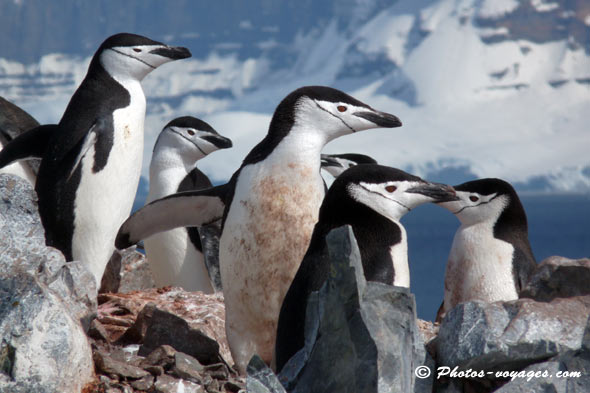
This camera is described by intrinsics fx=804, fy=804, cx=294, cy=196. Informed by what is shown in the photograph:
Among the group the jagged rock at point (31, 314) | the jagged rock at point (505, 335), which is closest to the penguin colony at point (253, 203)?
the jagged rock at point (505, 335)

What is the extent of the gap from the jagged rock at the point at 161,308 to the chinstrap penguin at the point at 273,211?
1.12 ft

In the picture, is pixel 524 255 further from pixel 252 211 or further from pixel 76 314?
pixel 76 314

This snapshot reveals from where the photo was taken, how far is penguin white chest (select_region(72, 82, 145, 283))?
20.6 feet

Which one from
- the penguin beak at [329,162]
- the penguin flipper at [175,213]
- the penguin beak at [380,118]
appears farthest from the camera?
the penguin beak at [329,162]

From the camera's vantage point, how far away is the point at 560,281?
14.9 feet

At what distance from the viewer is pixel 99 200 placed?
6.33 m

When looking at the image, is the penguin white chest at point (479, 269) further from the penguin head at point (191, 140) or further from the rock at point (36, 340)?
the rock at point (36, 340)

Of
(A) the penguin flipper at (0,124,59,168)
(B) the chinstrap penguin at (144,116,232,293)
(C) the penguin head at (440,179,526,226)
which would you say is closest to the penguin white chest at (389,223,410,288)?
(C) the penguin head at (440,179,526,226)

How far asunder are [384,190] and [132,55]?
328 centimetres

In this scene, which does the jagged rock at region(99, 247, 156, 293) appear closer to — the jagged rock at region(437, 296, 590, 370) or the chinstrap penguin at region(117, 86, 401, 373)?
the chinstrap penguin at region(117, 86, 401, 373)

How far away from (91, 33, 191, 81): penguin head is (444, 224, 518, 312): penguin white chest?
9.34 feet

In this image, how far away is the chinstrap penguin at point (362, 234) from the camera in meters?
3.84

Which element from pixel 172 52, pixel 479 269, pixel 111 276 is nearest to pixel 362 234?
pixel 479 269

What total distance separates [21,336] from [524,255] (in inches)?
167
